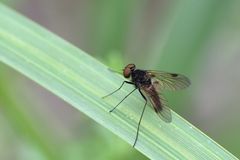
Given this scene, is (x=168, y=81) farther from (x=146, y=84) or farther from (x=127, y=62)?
(x=127, y=62)

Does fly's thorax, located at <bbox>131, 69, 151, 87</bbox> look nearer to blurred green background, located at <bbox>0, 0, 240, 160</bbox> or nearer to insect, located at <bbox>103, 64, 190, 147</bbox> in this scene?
insect, located at <bbox>103, 64, 190, 147</bbox>

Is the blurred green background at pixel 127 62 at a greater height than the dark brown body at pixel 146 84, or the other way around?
the dark brown body at pixel 146 84

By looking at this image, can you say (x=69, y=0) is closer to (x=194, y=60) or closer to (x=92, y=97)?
(x=194, y=60)

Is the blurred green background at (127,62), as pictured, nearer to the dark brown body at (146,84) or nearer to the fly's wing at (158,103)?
the dark brown body at (146,84)

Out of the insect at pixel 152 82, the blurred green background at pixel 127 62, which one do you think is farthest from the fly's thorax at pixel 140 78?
the blurred green background at pixel 127 62

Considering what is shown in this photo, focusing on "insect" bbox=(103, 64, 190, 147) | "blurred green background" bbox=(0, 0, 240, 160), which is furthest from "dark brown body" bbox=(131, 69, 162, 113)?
"blurred green background" bbox=(0, 0, 240, 160)

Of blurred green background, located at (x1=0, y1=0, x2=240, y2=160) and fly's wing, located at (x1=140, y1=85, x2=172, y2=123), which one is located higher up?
fly's wing, located at (x1=140, y1=85, x2=172, y2=123)

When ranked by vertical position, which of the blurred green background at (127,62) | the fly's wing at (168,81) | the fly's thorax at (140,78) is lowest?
the blurred green background at (127,62)

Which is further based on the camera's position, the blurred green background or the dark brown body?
the blurred green background
